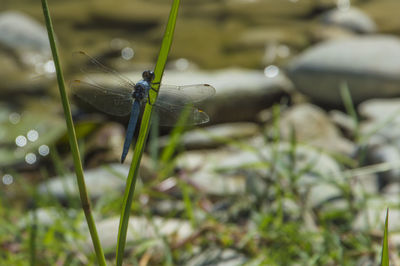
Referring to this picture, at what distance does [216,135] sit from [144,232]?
1462mm

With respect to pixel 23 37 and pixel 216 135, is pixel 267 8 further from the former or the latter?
pixel 216 135

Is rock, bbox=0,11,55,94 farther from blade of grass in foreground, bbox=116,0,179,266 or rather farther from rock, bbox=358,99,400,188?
blade of grass in foreground, bbox=116,0,179,266

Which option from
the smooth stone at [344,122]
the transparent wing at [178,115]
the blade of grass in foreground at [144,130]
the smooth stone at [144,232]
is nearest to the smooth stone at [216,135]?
the smooth stone at [344,122]

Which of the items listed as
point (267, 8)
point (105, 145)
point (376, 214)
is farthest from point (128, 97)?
point (267, 8)

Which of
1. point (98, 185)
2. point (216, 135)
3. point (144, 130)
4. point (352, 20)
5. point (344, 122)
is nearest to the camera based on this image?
point (144, 130)

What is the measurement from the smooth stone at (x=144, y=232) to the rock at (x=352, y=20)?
482 centimetres

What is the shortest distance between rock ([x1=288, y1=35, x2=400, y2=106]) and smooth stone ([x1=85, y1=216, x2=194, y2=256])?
2.29m

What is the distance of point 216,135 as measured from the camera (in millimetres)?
3316

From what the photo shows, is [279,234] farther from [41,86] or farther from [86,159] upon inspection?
[41,86]

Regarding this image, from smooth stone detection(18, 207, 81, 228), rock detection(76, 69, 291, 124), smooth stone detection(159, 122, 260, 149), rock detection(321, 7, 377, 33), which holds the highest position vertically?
rock detection(321, 7, 377, 33)

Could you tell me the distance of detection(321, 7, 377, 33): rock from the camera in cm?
621

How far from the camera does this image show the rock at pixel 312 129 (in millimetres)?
3186

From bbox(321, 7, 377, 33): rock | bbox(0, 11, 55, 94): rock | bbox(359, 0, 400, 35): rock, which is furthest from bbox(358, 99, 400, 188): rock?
bbox(0, 11, 55, 94): rock

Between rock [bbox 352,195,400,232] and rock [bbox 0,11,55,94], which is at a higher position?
rock [bbox 0,11,55,94]
